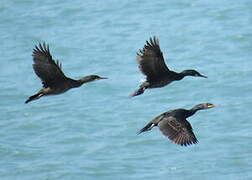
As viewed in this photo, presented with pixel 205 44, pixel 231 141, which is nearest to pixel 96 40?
pixel 205 44

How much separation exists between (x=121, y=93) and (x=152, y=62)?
57.9 feet

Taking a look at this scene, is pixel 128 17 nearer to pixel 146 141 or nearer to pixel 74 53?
pixel 74 53

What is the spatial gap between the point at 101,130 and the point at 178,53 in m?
7.21

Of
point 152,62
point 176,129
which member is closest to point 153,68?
point 152,62

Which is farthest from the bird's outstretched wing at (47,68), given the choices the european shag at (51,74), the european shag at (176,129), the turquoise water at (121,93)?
the turquoise water at (121,93)

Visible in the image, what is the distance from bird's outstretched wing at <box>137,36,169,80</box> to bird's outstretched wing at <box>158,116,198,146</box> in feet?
3.67

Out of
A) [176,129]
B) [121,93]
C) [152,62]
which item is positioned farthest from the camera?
[121,93]

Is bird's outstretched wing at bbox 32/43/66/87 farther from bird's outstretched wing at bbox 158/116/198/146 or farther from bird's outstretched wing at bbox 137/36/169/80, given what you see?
bird's outstretched wing at bbox 158/116/198/146

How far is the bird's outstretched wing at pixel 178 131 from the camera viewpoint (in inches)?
797

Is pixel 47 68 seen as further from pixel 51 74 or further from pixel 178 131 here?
pixel 178 131

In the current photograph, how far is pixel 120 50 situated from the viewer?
141ft

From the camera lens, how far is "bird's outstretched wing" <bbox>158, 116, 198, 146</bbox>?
20.2 m

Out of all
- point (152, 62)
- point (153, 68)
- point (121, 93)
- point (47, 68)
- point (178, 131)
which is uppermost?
point (47, 68)

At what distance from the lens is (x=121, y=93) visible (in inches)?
1527
